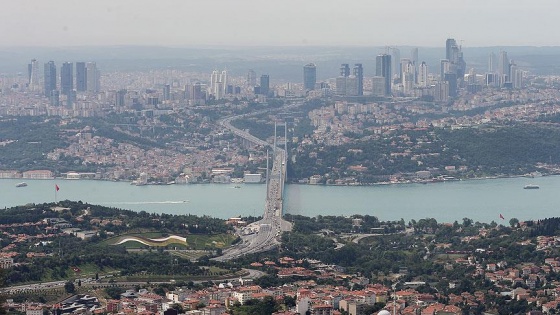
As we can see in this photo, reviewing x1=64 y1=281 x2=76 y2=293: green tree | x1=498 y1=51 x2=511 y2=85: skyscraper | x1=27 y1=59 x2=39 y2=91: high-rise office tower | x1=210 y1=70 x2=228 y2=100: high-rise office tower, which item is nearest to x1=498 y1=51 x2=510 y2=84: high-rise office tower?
x1=498 y1=51 x2=511 y2=85: skyscraper

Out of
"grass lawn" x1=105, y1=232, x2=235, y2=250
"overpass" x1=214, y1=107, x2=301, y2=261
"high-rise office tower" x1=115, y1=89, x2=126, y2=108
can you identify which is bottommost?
"overpass" x1=214, y1=107, x2=301, y2=261

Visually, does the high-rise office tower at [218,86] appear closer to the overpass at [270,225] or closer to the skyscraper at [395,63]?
the skyscraper at [395,63]

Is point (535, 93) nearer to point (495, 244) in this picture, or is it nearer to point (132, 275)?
point (495, 244)

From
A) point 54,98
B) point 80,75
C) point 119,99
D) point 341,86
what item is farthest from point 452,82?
point 54,98

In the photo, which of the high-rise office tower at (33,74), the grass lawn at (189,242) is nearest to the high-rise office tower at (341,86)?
the high-rise office tower at (33,74)

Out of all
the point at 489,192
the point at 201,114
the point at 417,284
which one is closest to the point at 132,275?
the point at 417,284

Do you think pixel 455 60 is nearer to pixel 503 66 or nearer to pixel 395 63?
pixel 503 66

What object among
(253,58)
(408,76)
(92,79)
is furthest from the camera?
(253,58)

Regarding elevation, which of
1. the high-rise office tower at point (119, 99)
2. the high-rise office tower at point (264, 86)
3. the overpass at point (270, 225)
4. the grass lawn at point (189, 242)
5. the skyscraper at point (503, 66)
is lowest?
the overpass at point (270, 225)

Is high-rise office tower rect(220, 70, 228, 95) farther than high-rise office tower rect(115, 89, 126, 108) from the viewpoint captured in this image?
Yes

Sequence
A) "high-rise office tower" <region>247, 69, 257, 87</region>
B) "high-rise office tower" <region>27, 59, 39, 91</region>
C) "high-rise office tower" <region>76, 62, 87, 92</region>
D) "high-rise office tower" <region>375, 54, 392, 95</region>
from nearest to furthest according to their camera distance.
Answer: "high-rise office tower" <region>375, 54, 392, 95</region> → "high-rise office tower" <region>76, 62, 87, 92</region> → "high-rise office tower" <region>247, 69, 257, 87</region> → "high-rise office tower" <region>27, 59, 39, 91</region>

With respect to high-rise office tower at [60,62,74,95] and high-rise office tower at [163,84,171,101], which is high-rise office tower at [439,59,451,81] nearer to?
high-rise office tower at [163,84,171,101]
